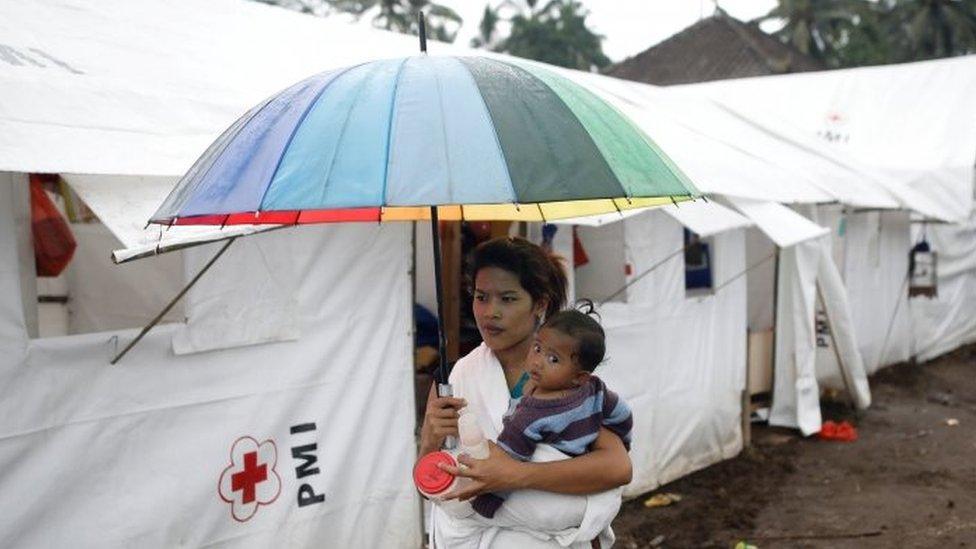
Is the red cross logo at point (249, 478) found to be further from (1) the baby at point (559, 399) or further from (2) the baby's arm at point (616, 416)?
(2) the baby's arm at point (616, 416)

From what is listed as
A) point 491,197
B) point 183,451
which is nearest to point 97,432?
point 183,451

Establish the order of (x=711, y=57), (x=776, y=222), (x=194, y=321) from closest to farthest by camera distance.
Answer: (x=194, y=321) < (x=776, y=222) < (x=711, y=57)

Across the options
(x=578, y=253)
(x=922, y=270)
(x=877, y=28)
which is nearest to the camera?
(x=578, y=253)

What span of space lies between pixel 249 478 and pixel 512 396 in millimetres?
2296

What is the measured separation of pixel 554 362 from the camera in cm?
202

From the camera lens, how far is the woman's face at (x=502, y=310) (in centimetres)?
217

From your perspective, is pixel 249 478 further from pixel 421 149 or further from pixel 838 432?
pixel 838 432

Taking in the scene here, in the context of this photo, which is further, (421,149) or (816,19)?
(816,19)

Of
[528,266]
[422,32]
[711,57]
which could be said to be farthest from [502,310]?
[711,57]

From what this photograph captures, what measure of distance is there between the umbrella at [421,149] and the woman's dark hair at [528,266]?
37 cm

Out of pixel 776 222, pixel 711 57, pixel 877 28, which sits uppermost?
pixel 877 28

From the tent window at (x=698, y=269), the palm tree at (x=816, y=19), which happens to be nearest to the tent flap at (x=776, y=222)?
the tent window at (x=698, y=269)

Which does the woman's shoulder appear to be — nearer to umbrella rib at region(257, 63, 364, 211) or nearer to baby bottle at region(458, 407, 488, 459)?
baby bottle at region(458, 407, 488, 459)

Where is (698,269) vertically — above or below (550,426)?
below
